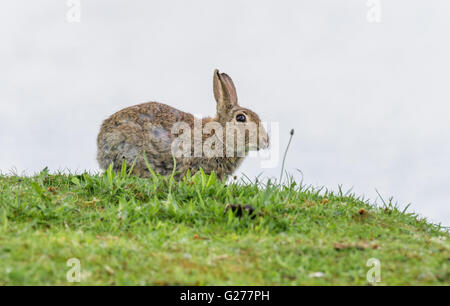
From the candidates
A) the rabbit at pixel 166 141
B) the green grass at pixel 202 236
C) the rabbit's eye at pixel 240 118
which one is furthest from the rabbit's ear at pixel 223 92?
the green grass at pixel 202 236

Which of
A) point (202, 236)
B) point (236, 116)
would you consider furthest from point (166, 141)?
point (202, 236)

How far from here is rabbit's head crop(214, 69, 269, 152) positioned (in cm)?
888

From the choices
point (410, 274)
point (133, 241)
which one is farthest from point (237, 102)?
point (410, 274)

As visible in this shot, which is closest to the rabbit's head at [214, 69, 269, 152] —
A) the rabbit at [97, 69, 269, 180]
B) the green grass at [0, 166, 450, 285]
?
the rabbit at [97, 69, 269, 180]

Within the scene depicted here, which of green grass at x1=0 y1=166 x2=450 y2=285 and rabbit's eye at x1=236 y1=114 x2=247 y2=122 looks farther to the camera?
rabbit's eye at x1=236 y1=114 x2=247 y2=122

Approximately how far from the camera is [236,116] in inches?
356

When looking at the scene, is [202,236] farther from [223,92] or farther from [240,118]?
[223,92]

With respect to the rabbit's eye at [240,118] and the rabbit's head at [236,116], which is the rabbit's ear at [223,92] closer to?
the rabbit's head at [236,116]

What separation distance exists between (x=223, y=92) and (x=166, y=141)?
1.35 metres

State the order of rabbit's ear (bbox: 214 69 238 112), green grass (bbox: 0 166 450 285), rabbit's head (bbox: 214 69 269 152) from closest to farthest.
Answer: green grass (bbox: 0 166 450 285), rabbit's head (bbox: 214 69 269 152), rabbit's ear (bbox: 214 69 238 112)

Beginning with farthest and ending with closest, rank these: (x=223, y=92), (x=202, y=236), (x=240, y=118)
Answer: (x=223, y=92) → (x=240, y=118) → (x=202, y=236)

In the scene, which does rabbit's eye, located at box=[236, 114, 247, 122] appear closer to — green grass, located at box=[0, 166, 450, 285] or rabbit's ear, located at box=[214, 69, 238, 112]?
rabbit's ear, located at box=[214, 69, 238, 112]

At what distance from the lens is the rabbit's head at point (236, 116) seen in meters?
8.88
